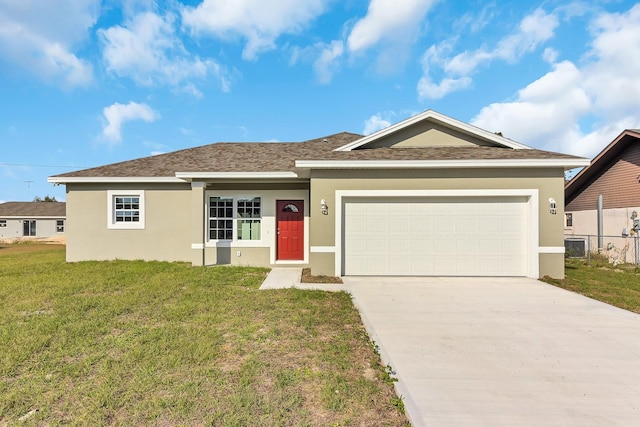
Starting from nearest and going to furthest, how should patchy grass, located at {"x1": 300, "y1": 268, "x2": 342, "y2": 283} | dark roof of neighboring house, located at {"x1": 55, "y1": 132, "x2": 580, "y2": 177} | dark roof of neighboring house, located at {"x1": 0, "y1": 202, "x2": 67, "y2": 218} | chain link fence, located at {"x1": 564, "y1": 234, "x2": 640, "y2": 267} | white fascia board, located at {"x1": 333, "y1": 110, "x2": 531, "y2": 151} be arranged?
patchy grass, located at {"x1": 300, "y1": 268, "x2": 342, "y2": 283} → dark roof of neighboring house, located at {"x1": 55, "y1": 132, "x2": 580, "y2": 177} → white fascia board, located at {"x1": 333, "y1": 110, "x2": 531, "y2": 151} → chain link fence, located at {"x1": 564, "y1": 234, "x2": 640, "y2": 267} → dark roof of neighboring house, located at {"x1": 0, "y1": 202, "x2": 67, "y2": 218}

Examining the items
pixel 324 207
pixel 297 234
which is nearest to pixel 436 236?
pixel 324 207

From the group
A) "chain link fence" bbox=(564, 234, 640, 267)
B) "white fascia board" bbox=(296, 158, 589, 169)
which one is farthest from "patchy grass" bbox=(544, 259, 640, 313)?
"white fascia board" bbox=(296, 158, 589, 169)

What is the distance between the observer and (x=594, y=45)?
11.2 metres

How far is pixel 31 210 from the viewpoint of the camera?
32625mm

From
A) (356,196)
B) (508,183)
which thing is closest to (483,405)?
(356,196)

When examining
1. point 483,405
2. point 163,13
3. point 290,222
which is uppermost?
point 163,13

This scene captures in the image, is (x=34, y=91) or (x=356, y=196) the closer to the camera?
(x=356, y=196)

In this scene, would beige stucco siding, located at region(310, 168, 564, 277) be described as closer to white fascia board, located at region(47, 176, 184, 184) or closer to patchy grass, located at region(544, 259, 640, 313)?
patchy grass, located at region(544, 259, 640, 313)

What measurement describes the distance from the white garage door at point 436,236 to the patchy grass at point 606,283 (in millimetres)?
1286

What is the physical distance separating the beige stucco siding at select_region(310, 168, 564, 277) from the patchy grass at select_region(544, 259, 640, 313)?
0.71 meters

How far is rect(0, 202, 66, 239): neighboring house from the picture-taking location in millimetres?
31266

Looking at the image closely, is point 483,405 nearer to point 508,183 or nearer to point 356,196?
point 356,196

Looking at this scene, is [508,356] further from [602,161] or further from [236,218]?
[602,161]

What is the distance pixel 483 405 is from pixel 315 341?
2.09 metres
